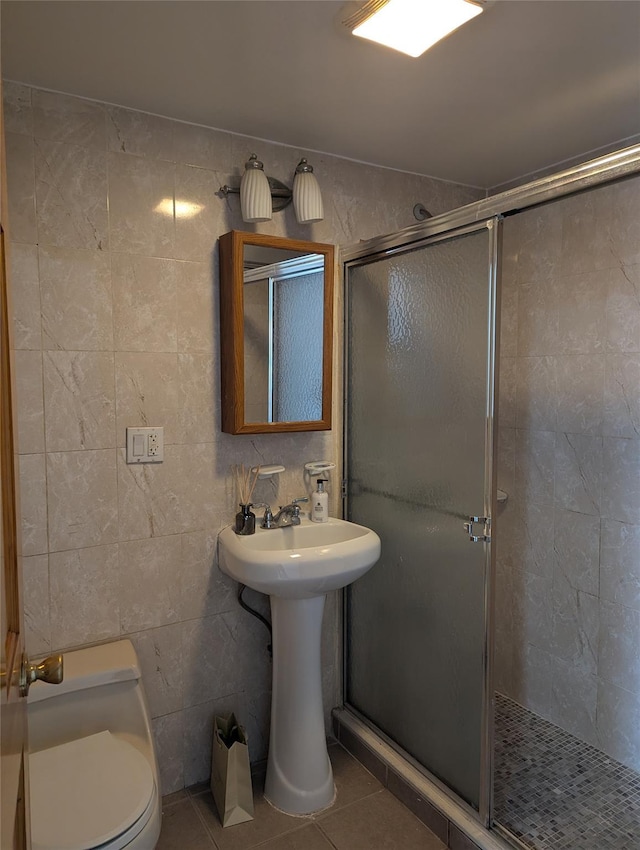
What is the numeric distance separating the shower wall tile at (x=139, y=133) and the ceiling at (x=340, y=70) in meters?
0.04

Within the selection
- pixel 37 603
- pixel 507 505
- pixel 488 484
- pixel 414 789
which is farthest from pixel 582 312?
pixel 37 603

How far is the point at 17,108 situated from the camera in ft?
5.76

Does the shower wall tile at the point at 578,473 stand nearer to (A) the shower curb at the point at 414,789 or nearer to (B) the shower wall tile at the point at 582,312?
(B) the shower wall tile at the point at 582,312

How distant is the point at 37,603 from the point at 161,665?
1.59ft

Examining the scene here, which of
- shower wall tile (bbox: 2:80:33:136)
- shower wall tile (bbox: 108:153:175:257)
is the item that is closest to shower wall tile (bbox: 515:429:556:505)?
shower wall tile (bbox: 108:153:175:257)

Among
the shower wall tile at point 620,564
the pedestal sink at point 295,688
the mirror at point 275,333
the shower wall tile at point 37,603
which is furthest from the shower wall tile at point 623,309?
the shower wall tile at point 37,603

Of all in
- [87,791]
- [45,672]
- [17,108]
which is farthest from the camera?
[17,108]

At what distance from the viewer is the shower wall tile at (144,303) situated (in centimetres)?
195

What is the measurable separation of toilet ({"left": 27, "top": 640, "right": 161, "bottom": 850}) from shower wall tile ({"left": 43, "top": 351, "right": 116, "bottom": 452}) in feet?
2.22

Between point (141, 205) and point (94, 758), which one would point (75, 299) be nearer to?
point (141, 205)

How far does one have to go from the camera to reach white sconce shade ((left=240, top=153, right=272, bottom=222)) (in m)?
2.01

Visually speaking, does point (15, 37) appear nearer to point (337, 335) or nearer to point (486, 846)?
point (337, 335)

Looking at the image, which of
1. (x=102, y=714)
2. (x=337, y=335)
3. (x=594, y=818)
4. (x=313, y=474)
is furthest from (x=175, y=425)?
(x=594, y=818)

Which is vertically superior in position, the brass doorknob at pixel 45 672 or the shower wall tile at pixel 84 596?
the brass doorknob at pixel 45 672
